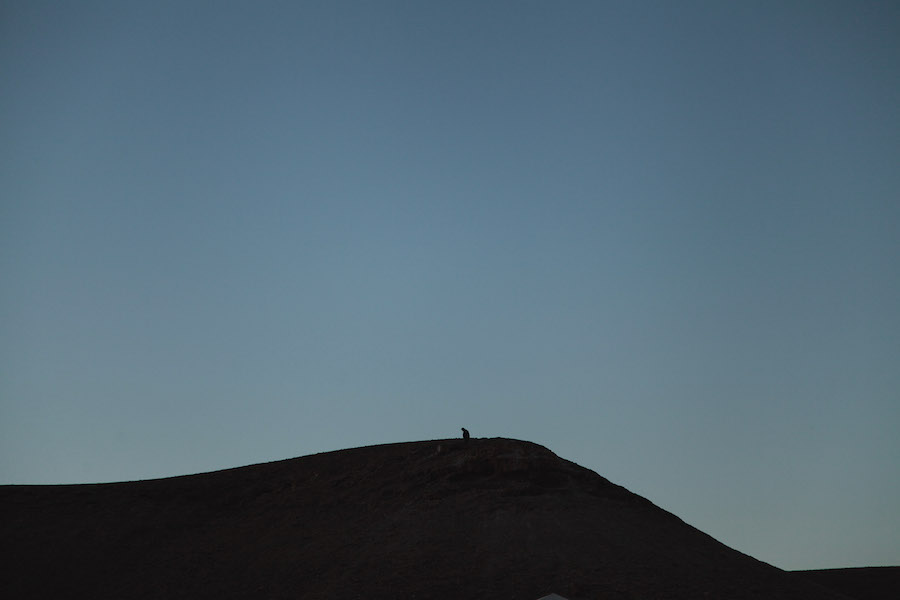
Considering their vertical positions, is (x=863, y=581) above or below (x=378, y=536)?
below

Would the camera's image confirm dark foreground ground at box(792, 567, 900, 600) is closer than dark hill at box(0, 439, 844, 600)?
No

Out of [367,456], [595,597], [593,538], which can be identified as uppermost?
[367,456]

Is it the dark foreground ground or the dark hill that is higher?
the dark hill

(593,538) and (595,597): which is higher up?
(593,538)

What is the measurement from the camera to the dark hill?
82.9ft

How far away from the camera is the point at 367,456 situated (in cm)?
3878

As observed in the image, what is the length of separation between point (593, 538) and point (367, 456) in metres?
14.6

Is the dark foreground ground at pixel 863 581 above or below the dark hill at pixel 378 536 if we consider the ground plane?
below

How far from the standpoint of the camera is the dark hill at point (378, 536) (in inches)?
995

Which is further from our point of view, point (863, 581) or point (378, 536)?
point (863, 581)

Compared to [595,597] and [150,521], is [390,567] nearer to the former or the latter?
[595,597]

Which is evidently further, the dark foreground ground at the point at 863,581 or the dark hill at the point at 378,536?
the dark foreground ground at the point at 863,581

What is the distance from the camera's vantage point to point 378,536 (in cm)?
2938

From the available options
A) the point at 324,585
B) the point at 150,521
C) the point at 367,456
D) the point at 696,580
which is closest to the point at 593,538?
the point at 696,580
